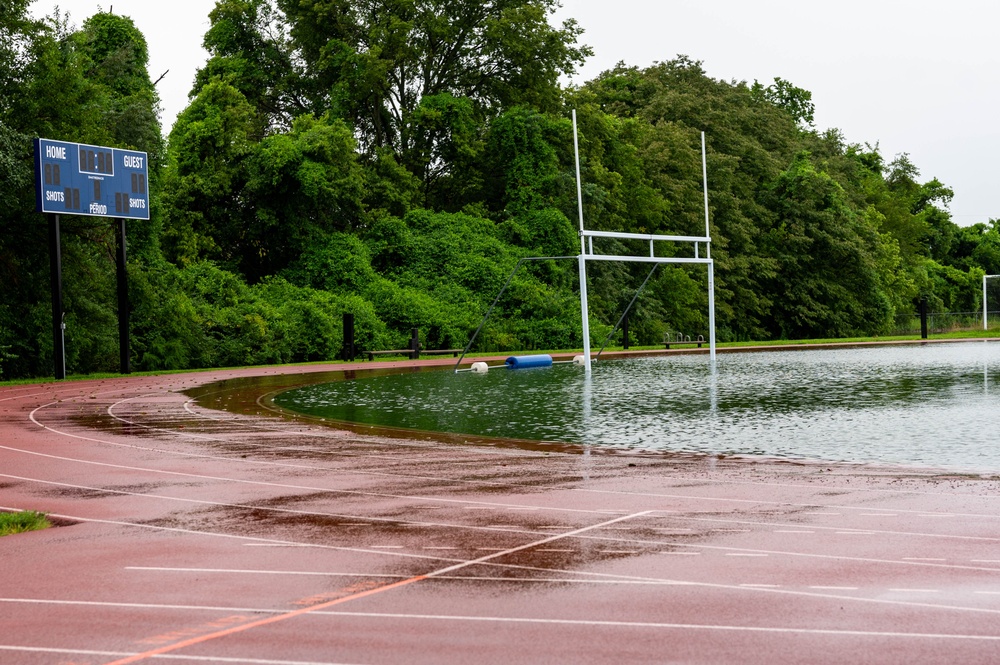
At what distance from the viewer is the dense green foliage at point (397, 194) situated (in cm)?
3834

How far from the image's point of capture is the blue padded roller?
3909cm

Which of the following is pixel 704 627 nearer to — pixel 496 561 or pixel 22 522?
pixel 496 561

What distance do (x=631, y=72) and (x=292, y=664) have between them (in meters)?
73.2

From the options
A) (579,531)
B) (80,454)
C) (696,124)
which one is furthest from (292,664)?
(696,124)

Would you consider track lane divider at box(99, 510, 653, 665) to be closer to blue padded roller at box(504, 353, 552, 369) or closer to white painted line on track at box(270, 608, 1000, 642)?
white painted line on track at box(270, 608, 1000, 642)

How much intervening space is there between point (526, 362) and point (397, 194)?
19.4m

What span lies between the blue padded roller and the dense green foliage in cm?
1032

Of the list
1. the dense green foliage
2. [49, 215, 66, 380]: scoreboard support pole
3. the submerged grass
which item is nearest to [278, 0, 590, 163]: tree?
the dense green foliage

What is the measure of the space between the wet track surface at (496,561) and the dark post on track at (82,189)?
19.1 metres

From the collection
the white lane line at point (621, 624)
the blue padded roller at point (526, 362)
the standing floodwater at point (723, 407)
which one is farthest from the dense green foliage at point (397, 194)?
the white lane line at point (621, 624)

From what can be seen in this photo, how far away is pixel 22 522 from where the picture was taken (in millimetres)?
10461

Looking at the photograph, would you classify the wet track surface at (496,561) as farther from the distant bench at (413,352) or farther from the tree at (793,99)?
the tree at (793,99)

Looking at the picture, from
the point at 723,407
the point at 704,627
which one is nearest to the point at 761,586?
the point at 704,627

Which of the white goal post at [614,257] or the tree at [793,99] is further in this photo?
the tree at [793,99]
